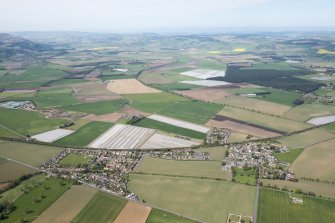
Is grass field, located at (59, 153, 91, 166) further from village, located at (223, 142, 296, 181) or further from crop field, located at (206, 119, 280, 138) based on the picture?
crop field, located at (206, 119, 280, 138)

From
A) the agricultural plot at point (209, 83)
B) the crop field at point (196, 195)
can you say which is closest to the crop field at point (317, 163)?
the crop field at point (196, 195)

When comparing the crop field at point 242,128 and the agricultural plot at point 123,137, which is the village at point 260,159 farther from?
the agricultural plot at point 123,137

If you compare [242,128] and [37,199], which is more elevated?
[242,128]

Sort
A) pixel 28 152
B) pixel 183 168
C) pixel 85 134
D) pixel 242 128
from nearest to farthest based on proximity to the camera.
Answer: pixel 183 168
pixel 28 152
pixel 85 134
pixel 242 128

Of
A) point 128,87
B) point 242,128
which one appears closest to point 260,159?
point 242,128

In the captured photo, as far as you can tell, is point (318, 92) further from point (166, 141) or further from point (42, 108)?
point (42, 108)

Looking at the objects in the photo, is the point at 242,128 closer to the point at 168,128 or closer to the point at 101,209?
the point at 168,128
